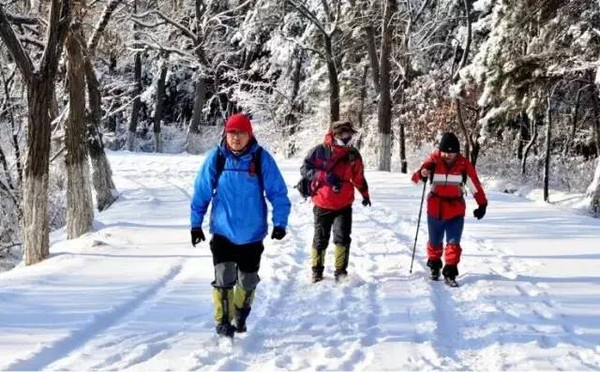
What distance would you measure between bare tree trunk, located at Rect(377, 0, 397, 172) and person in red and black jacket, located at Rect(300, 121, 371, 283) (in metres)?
15.1

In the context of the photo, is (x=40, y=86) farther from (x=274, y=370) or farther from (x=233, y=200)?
(x=274, y=370)

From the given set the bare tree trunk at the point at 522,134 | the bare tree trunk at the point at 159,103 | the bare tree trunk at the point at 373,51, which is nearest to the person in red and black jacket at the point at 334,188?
the bare tree trunk at the point at 373,51

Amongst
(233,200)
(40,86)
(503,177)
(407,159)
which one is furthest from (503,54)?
(233,200)

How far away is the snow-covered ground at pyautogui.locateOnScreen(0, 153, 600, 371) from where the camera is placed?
17.1 feet

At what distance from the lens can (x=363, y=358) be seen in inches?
207

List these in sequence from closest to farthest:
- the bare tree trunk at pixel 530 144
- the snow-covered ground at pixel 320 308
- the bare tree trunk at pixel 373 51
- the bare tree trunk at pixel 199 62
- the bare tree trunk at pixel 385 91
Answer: the snow-covered ground at pixel 320 308 → the bare tree trunk at pixel 385 91 → the bare tree trunk at pixel 530 144 → the bare tree trunk at pixel 373 51 → the bare tree trunk at pixel 199 62

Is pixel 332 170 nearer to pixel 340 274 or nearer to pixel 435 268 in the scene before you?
pixel 340 274

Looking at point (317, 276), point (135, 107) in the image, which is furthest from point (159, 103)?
point (317, 276)

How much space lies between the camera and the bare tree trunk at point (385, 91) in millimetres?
22062

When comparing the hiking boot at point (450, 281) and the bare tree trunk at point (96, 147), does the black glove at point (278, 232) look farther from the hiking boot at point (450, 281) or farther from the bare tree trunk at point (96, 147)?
the bare tree trunk at point (96, 147)

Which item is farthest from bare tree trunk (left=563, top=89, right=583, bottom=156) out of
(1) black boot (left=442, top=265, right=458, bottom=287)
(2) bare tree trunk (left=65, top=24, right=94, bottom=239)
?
(1) black boot (left=442, top=265, right=458, bottom=287)

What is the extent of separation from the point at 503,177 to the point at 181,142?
25.1 metres

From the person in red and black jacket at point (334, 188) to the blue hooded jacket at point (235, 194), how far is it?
2.03 m

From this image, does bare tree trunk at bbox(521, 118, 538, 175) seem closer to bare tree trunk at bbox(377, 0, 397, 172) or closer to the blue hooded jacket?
bare tree trunk at bbox(377, 0, 397, 172)
